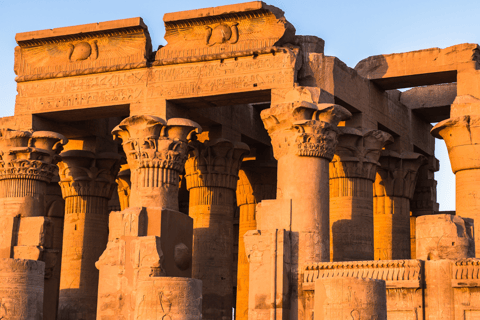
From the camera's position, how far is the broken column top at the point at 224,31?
72.5ft

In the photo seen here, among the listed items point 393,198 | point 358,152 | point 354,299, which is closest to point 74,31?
point 358,152

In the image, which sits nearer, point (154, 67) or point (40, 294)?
point (40, 294)

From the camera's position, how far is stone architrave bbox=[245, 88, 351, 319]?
19828 mm

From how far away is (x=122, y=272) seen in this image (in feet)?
65.4

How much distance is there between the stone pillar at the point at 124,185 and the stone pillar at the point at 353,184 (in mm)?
8318

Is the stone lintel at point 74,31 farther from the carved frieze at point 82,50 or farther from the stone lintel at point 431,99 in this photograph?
the stone lintel at point 431,99

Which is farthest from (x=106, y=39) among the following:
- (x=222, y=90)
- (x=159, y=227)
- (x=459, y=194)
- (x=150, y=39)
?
(x=459, y=194)

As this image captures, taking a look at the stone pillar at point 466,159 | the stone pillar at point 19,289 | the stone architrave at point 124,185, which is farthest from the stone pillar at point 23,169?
the stone pillar at point 466,159

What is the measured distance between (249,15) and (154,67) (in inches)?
113

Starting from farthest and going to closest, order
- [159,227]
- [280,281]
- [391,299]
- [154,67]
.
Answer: [154,67]
[159,227]
[280,281]
[391,299]

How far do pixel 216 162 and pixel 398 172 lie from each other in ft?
17.8

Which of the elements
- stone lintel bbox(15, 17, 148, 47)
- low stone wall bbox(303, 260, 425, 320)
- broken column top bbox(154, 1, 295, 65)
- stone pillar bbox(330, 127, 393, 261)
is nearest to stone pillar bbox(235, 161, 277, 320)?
stone pillar bbox(330, 127, 393, 261)

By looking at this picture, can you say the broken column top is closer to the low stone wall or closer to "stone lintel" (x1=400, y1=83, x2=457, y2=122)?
the low stone wall

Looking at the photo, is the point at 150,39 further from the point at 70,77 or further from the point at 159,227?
the point at 159,227
